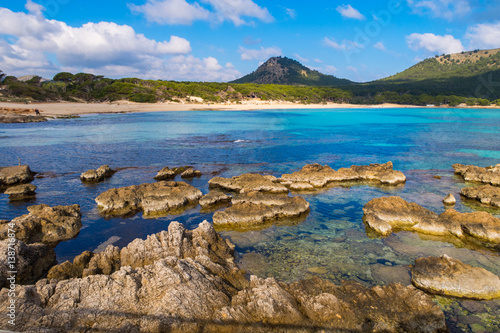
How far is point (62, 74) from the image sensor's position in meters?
96.8

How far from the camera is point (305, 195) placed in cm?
1694

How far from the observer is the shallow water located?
970 cm

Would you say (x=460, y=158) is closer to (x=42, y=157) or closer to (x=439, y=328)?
(x=439, y=328)

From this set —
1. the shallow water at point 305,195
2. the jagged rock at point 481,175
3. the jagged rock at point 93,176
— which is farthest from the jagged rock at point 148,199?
the jagged rock at point 481,175

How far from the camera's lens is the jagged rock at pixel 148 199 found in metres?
14.0

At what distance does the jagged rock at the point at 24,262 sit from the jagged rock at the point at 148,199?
4667mm

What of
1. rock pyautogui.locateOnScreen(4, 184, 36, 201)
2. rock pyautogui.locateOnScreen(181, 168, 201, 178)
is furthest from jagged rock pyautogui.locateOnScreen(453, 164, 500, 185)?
rock pyautogui.locateOnScreen(4, 184, 36, 201)

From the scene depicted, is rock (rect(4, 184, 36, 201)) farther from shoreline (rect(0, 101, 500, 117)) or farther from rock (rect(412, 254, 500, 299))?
shoreline (rect(0, 101, 500, 117))

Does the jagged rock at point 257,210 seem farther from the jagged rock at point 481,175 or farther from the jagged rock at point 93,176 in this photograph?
the jagged rock at point 481,175

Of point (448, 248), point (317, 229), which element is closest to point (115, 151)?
point (317, 229)

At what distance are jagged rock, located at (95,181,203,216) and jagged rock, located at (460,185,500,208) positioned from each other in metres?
15.4

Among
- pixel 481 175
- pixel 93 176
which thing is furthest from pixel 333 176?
pixel 93 176

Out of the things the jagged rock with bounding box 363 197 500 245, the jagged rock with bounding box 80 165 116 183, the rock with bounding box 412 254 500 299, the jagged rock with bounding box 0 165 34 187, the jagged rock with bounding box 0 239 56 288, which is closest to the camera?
the jagged rock with bounding box 0 239 56 288

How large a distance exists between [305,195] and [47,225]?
42.1 feet
